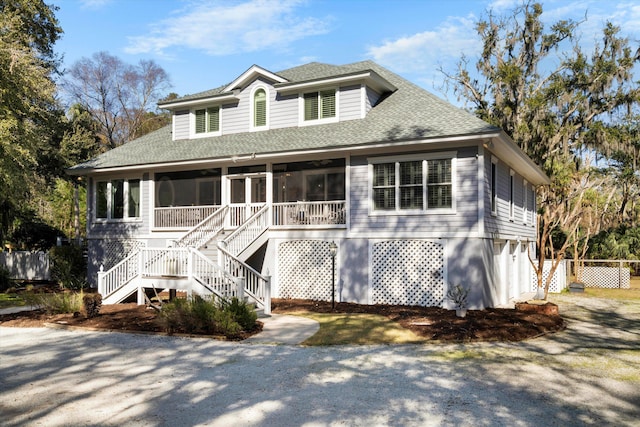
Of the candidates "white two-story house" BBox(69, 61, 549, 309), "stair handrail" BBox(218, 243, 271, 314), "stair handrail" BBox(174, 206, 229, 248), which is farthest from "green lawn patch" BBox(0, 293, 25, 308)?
"stair handrail" BBox(218, 243, 271, 314)

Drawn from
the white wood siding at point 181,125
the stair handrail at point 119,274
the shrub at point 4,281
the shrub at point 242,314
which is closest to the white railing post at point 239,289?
the shrub at point 242,314

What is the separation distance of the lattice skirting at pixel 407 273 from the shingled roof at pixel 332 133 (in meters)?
3.18

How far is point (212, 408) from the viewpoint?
6.50m

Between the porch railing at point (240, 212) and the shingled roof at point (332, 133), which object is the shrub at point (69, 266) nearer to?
the shingled roof at point (332, 133)

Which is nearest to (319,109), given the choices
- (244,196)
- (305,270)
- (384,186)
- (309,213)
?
(309,213)

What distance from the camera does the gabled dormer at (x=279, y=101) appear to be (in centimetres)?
1806

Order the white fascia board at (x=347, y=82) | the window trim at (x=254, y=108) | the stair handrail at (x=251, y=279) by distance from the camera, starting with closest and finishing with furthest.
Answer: the stair handrail at (x=251, y=279) → the white fascia board at (x=347, y=82) → the window trim at (x=254, y=108)

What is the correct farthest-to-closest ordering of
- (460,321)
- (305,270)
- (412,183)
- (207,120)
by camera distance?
(207,120), (305,270), (412,183), (460,321)

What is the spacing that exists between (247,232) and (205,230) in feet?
5.69

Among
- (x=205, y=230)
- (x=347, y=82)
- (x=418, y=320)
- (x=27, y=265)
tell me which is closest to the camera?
(x=418, y=320)

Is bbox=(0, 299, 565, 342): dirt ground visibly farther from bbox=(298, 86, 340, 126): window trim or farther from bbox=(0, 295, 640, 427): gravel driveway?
bbox=(298, 86, 340, 126): window trim

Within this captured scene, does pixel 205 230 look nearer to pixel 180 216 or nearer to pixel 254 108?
pixel 180 216

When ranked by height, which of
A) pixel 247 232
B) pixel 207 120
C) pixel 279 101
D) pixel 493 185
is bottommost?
pixel 247 232

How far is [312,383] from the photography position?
7652 mm
